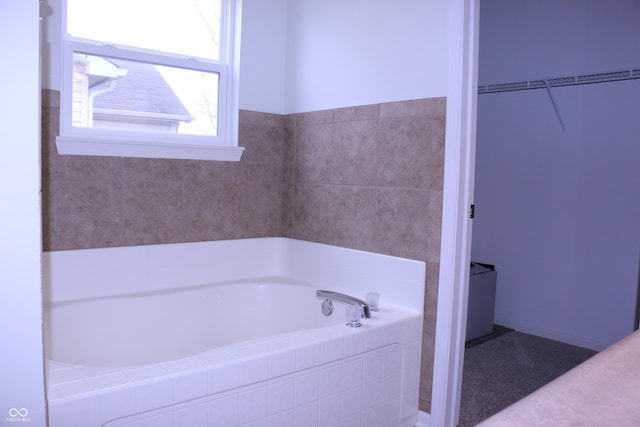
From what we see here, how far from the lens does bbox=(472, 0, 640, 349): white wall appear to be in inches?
132

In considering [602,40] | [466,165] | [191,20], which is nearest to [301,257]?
[466,165]

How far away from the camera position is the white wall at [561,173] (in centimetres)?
335

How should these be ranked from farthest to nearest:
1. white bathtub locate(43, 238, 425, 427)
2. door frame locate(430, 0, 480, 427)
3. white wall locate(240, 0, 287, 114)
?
1. white wall locate(240, 0, 287, 114)
2. door frame locate(430, 0, 480, 427)
3. white bathtub locate(43, 238, 425, 427)

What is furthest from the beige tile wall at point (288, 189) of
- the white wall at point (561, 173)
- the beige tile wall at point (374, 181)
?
the white wall at point (561, 173)

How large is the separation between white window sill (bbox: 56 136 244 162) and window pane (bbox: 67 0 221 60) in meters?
0.54

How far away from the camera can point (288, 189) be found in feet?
10.5

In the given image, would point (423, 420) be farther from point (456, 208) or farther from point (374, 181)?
point (374, 181)

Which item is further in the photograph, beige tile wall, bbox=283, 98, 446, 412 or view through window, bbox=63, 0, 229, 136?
view through window, bbox=63, 0, 229, 136

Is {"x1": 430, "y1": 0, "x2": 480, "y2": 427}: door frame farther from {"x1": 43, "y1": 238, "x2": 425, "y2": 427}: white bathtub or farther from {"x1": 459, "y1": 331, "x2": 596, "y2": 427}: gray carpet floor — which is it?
{"x1": 459, "y1": 331, "x2": 596, "y2": 427}: gray carpet floor

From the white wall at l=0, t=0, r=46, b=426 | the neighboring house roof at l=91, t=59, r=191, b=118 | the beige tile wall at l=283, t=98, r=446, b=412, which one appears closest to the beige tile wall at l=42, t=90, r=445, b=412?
the beige tile wall at l=283, t=98, r=446, b=412

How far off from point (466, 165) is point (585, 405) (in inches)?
68.1

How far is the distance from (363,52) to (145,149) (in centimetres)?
125

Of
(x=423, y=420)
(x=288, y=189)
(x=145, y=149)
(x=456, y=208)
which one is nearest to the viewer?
(x=456, y=208)

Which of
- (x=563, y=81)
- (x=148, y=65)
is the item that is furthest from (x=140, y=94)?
(x=563, y=81)
